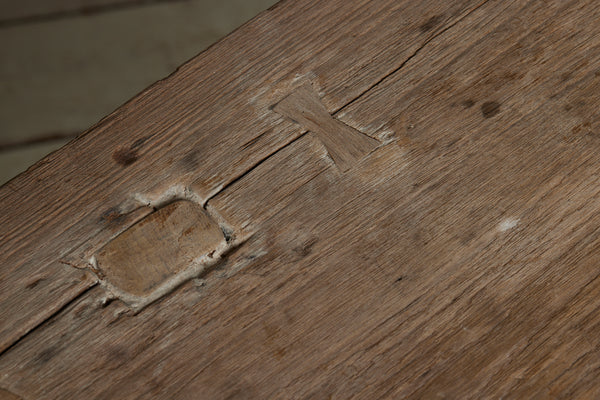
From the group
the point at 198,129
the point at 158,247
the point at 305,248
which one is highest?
the point at 198,129

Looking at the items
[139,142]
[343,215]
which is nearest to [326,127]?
[343,215]

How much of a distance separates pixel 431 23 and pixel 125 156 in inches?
18.8

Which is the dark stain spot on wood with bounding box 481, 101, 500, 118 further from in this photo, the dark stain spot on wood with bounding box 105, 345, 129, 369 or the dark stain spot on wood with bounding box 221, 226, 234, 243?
the dark stain spot on wood with bounding box 105, 345, 129, 369

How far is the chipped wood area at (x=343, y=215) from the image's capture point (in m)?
0.77

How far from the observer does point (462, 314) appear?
0.78 m

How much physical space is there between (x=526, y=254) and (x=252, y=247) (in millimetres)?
356

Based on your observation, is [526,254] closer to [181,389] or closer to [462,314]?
[462,314]

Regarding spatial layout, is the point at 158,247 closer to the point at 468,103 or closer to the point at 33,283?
the point at 33,283

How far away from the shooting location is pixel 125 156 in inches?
33.7

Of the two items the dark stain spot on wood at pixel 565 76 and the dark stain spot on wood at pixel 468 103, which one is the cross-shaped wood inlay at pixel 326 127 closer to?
the dark stain spot on wood at pixel 468 103

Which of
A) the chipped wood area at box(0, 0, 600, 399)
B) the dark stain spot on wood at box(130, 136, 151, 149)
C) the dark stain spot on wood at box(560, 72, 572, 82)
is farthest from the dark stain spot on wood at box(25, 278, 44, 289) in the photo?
the dark stain spot on wood at box(560, 72, 572, 82)

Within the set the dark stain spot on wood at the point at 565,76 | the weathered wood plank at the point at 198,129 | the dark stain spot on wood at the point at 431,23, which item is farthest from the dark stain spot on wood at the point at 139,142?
the dark stain spot on wood at the point at 565,76

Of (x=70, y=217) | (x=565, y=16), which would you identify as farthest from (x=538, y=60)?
(x=70, y=217)

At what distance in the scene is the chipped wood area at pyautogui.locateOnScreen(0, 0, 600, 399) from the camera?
0.77 m
